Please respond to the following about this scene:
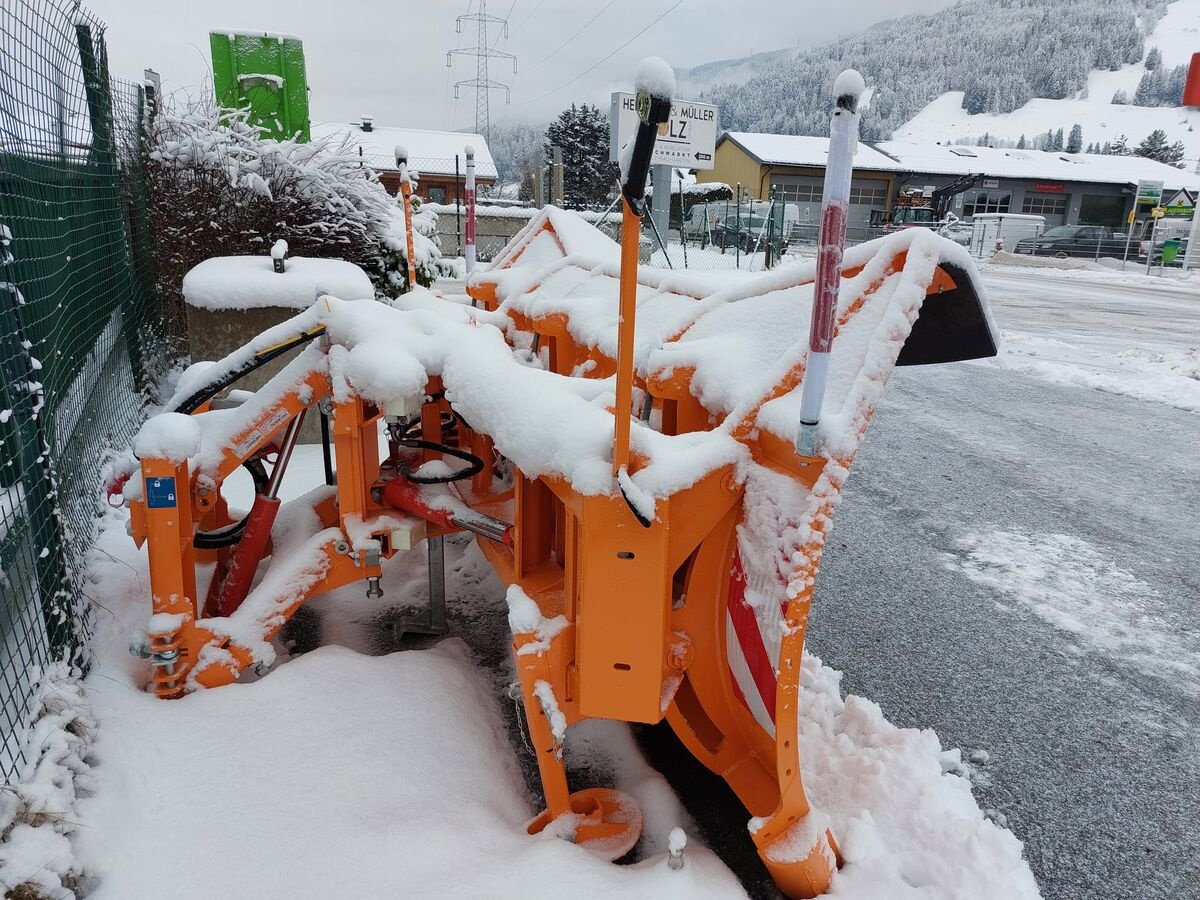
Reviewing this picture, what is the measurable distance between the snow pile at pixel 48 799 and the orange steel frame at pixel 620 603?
0.89 ft

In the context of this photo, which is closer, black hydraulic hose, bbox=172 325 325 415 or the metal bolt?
the metal bolt

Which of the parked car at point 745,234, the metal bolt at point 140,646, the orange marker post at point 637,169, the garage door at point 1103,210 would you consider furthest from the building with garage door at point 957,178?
the orange marker post at point 637,169

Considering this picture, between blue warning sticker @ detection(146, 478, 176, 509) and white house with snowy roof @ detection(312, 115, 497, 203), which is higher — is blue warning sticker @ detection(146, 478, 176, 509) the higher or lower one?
the lower one

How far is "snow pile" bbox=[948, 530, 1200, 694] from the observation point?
10.5ft

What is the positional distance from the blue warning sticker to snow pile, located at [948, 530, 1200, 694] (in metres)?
3.26

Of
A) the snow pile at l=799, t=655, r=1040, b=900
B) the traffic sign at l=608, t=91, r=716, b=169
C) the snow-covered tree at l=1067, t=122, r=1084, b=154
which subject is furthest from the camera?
the snow-covered tree at l=1067, t=122, r=1084, b=154

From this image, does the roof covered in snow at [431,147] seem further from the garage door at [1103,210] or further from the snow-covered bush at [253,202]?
the garage door at [1103,210]

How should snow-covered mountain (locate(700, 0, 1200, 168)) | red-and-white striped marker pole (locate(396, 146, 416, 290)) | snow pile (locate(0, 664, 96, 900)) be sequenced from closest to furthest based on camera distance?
snow pile (locate(0, 664, 96, 900))
red-and-white striped marker pole (locate(396, 146, 416, 290))
snow-covered mountain (locate(700, 0, 1200, 168))

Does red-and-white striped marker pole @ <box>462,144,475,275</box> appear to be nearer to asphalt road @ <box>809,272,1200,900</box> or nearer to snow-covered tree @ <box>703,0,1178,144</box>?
asphalt road @ <box>809,272,1200,900</box>

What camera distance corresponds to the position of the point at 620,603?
1.74 metres

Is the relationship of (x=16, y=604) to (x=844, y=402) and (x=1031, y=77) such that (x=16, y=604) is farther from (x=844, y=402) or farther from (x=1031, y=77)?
(x=1031, y=77)

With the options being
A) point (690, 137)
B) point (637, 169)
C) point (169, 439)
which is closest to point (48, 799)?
point (169, 439)

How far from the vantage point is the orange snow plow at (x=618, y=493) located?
66.0 inches

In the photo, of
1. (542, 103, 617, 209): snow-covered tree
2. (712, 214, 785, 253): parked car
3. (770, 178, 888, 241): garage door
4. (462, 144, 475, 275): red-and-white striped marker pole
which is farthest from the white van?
(462, 144, 475, 275): red-and-white striped marker pole
